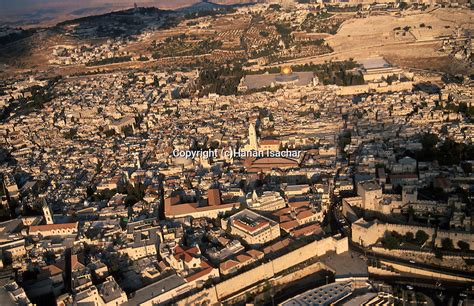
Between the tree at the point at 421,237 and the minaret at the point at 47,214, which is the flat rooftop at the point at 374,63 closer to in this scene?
the tree at the point at 421,237

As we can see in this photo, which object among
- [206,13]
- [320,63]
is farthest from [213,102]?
[206,13]

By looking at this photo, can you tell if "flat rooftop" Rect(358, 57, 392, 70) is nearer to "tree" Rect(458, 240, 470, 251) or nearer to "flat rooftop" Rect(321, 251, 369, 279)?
"tree" Rect(458, 240, 470, 251)

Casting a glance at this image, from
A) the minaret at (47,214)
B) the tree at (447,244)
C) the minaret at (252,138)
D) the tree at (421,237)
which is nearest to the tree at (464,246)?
the tree at (447,244)

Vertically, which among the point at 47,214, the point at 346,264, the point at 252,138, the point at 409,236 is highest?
the point at 252,138

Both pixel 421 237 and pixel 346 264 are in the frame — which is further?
pixel 421 237

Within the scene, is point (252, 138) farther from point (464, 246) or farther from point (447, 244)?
point (464, 246)

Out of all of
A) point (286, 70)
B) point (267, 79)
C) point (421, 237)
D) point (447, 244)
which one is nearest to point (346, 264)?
point (421, 237)

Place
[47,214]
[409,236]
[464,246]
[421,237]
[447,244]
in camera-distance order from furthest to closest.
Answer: [47,214] < [409,236] < [421,237] < [447,244] < [464,246]

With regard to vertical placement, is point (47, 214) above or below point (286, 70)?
below

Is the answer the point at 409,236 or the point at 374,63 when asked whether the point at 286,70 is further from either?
the point at 409,236

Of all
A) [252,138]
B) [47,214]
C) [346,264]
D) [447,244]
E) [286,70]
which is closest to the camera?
[346,264]
